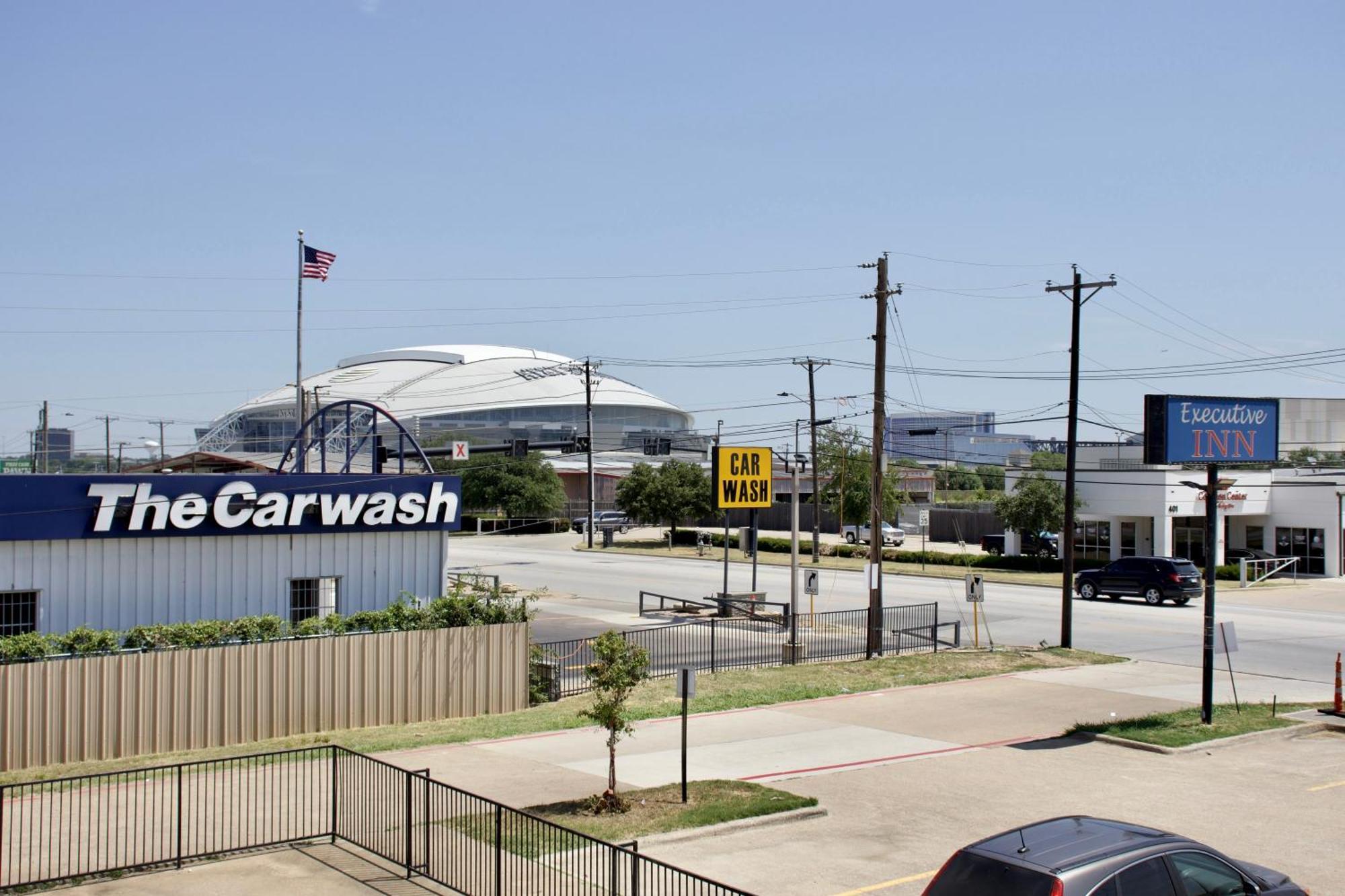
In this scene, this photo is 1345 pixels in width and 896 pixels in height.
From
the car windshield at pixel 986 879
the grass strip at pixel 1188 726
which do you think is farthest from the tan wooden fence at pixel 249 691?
the car windshield at pixel 986 879

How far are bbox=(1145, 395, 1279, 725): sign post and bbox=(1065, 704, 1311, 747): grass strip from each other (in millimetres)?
323

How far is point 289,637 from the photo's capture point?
21094 millimetres

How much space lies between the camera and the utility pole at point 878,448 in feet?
101

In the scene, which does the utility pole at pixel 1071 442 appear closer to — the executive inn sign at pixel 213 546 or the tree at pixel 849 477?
the executive inn sign at pixel 213 546

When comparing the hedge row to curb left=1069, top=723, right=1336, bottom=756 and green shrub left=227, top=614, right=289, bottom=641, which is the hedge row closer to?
green shrub left=227, top=614, right=289, bottom=641

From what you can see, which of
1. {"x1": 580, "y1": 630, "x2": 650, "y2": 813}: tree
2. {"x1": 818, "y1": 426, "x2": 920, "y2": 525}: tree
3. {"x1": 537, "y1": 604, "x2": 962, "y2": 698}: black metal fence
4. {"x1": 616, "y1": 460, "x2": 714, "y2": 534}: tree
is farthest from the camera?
{"x1": 616, "y1": 460, "x2": 714, "y2": 534}: tree

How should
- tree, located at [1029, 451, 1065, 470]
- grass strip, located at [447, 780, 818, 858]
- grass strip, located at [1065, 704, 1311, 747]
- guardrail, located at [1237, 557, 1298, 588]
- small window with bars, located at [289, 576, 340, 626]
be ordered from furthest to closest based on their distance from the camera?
1. tree, located at [1029, 451, 1065, 470]
2. guardrail, located at [1237, 557, 1298, 588]
3. small window with bars, located at [289, 576, 340, 626]
4. grass strip, located at [1065, 704, 1311, 747]
5. grass strip, located at [447, 780, 818, 858]

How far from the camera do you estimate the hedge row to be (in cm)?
1884

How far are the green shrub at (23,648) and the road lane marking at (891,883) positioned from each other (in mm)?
13501

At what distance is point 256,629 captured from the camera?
68.5 feet

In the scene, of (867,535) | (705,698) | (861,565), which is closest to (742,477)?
(705,698)

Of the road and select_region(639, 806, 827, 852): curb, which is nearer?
select_region(639, 806, 827, 852): curb

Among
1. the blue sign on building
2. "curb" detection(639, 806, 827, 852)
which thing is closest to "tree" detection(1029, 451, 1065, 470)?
the blue sign on building

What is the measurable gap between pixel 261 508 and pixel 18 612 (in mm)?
4679
